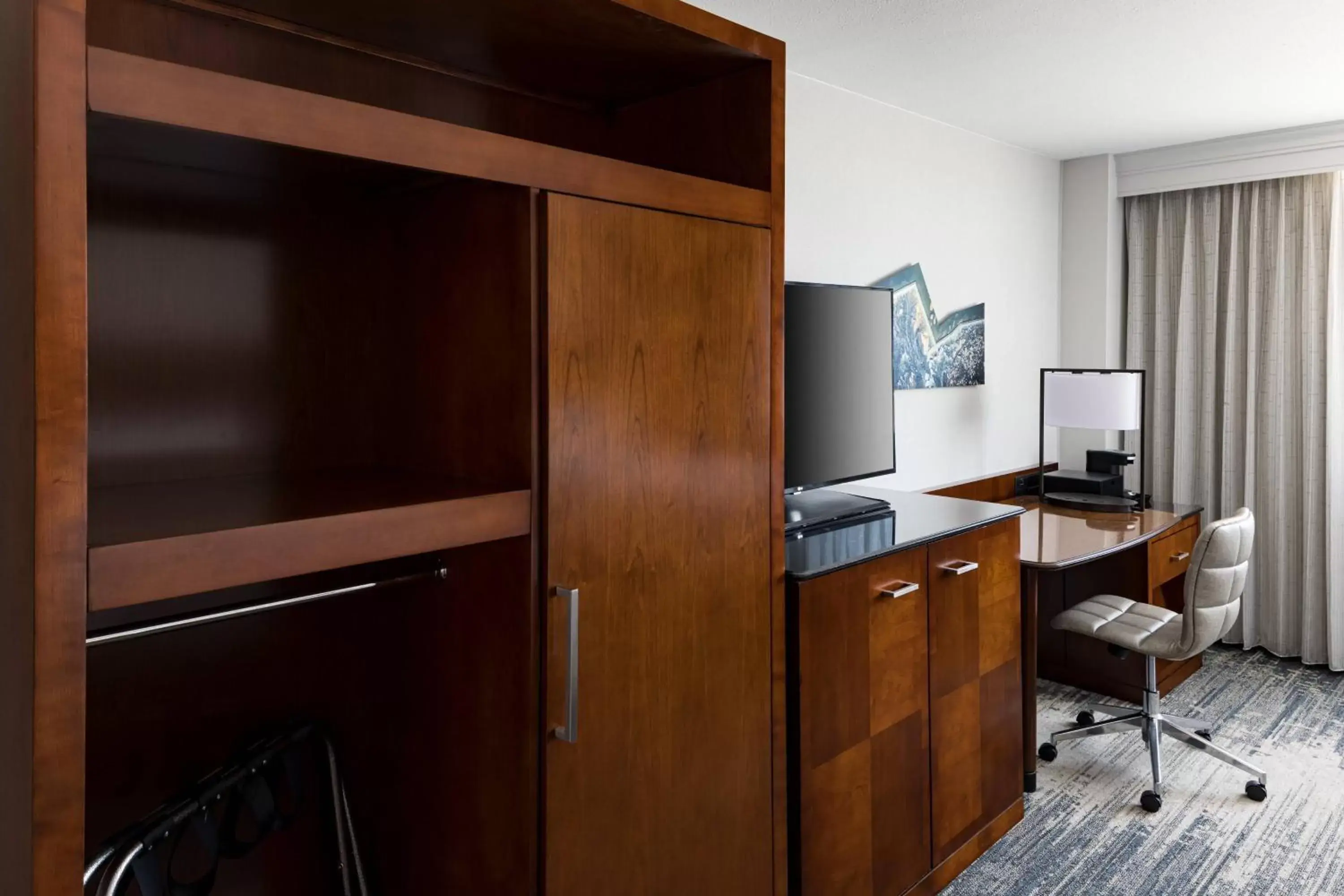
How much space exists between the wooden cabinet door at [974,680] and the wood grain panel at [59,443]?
1.74 m

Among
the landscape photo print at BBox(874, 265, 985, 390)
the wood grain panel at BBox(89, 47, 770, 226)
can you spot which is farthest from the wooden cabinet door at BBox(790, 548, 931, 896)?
the landscape photo print at BBox(874, 265, 985, 390)

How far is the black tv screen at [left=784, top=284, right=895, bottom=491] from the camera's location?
241 cm

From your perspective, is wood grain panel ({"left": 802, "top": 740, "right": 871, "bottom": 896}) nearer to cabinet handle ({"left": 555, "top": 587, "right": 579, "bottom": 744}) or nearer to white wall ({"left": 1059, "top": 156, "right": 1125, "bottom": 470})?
cabinet handle ({"left": 555, "top": 587, "right": 579, "bottom": 744})

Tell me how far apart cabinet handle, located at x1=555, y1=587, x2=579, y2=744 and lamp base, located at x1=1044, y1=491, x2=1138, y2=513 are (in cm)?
310

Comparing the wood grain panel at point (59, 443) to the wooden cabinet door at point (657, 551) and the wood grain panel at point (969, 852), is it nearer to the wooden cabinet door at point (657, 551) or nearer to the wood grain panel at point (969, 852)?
the wooden cabinet door at point (657, 551)

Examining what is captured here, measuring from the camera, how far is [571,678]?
4.44 feet

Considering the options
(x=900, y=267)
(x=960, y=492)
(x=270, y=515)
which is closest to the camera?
(x=270, y=515)

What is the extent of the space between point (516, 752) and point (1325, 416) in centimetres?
408

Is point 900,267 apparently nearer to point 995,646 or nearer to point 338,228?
point 995,646

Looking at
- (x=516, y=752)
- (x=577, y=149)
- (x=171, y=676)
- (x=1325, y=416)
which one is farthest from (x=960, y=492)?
(x=171, y=676)

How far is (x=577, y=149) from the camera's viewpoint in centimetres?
194

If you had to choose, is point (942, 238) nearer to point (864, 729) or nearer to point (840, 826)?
point (864, 729)

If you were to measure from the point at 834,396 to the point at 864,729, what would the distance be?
96cm

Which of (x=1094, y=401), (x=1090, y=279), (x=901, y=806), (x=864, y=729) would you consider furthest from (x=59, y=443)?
(x=1090, y=279)
